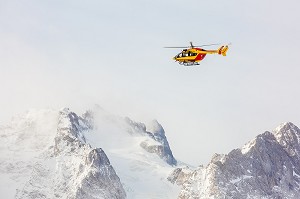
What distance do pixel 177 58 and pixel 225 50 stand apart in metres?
11.5

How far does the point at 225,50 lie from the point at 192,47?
788 centimetres

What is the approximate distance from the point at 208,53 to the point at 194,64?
5.25 meters

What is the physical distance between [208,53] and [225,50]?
176 inches

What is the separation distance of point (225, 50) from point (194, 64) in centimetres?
944

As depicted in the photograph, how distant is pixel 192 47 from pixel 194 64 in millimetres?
5714

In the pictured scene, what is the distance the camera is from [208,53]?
577ft

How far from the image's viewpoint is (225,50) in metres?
177

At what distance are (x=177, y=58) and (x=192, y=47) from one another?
184 inches

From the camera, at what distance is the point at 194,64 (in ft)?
568

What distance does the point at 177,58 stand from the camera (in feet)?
586

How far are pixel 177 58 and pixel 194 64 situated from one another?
278 inches

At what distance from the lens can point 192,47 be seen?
6964 inches
